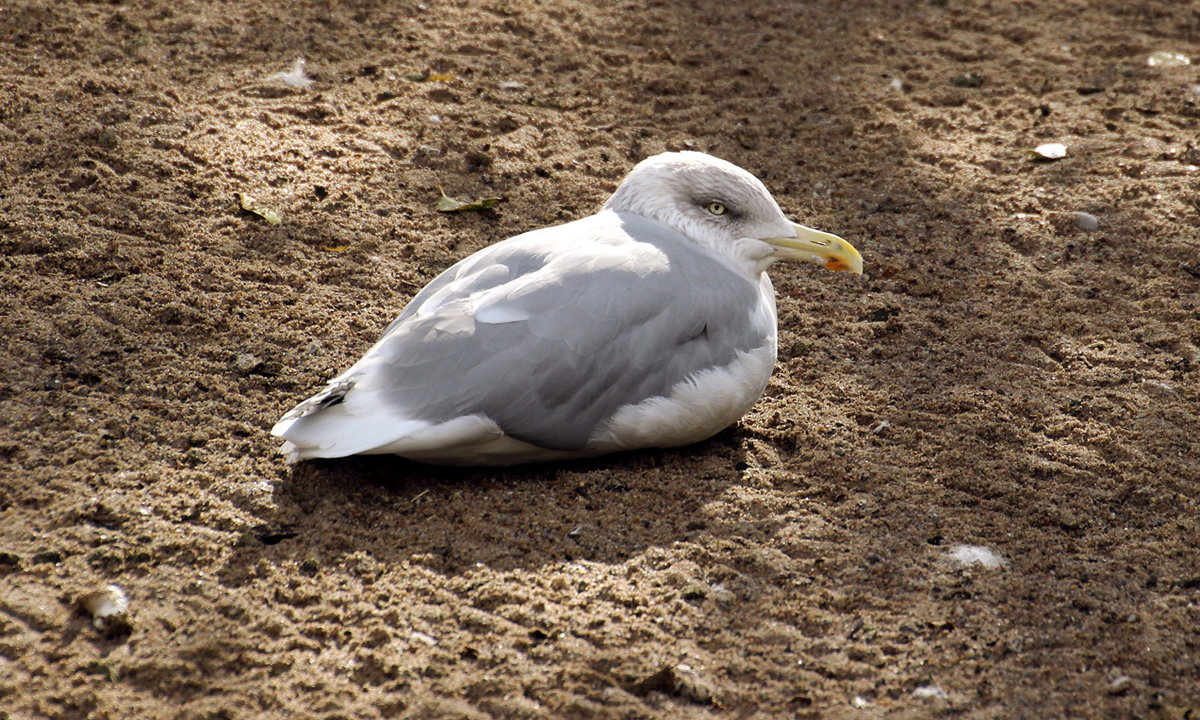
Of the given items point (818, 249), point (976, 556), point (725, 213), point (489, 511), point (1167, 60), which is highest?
point (725, 213)

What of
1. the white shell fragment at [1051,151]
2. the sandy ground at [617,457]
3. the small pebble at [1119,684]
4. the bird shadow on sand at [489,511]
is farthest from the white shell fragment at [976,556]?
the white shell fragment at [1051,151]

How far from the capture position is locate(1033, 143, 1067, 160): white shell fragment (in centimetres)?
572

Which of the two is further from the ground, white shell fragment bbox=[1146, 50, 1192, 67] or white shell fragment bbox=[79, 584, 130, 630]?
white shell fragment bbox=[1146, 50, 1192, 67]

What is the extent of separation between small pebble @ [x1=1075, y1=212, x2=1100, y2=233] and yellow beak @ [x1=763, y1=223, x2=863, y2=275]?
1647 millimetres

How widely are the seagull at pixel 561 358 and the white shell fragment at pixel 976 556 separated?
84cm

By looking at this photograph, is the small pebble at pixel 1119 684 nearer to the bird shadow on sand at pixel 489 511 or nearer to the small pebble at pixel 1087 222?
the bird shadow on sand at pixel 489 511

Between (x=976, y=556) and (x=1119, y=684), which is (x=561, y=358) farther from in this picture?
(x=1119, y=684)

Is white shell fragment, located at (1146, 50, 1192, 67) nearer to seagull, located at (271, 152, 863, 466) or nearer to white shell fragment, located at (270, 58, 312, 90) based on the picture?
seagull, located at (271, 152, 863, 466)

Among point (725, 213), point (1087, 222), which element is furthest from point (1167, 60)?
point (725, 213)

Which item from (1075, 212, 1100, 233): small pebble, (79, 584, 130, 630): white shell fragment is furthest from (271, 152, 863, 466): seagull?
(1075, 212, 1100, 233): small pebble

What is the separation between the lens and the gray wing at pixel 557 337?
3.46 metres

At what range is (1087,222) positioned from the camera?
205 inches

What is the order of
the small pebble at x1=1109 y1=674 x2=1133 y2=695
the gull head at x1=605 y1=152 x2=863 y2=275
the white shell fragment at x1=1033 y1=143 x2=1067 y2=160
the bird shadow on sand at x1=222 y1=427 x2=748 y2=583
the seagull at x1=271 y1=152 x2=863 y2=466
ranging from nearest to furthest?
the small pebble at x1=1109 y1=674 x2=1133 y2=695 → the bird shadow on sand at x1=222 y1=427 x2=748 y2=583 → the seagull at x1=271 y1=152 x2=863 y2=466 → the gull head at x1=605 y1=152 x2=863 y2=275 → the white shell fragment at x1=1033 y1=143 x2=1067 y2=160

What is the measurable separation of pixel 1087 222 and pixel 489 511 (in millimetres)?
3244
